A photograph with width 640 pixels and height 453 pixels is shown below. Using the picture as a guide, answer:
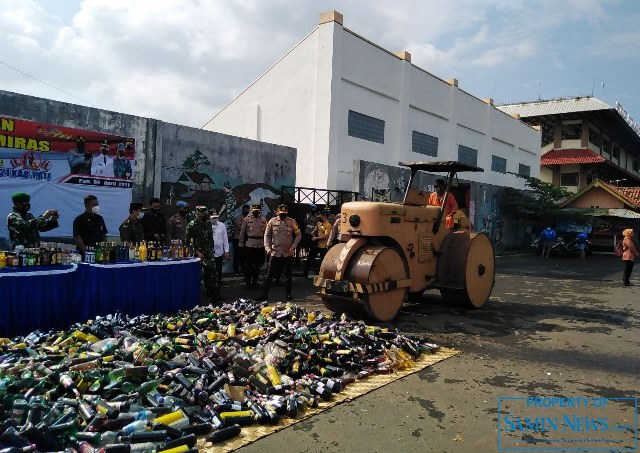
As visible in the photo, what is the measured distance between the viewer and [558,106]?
39.5 m

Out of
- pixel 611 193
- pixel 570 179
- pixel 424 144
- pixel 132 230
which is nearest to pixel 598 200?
pixel 611 193

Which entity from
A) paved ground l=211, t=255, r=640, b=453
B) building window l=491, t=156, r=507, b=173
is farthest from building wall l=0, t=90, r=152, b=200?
building window l=491, t=156, r=507, b=173

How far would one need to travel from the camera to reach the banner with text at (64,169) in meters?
8.64

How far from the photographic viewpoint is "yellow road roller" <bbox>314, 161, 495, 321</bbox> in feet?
23.0

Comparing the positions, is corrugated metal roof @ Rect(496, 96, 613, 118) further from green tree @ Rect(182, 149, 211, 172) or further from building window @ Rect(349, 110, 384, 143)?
green tree @ Rect(182, 149, 211, 172)

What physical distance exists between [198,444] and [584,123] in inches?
1665

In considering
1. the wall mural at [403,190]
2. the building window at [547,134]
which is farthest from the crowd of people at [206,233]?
the building window at [547,134]

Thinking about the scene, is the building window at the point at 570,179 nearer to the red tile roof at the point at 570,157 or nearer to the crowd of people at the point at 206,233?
the red tile roof at the point at 570,157

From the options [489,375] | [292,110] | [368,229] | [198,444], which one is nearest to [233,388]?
[198,444]

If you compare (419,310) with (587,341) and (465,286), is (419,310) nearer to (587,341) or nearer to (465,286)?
(465,286)

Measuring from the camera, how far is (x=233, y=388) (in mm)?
4277

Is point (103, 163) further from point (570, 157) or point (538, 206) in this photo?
point (570, 157)

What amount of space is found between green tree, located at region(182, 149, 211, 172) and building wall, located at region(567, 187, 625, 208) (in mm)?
22358

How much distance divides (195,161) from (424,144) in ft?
54.5
